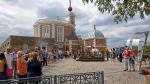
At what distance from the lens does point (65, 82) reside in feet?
44.1

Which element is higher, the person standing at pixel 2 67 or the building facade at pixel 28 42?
the building facade at pixel 28 42

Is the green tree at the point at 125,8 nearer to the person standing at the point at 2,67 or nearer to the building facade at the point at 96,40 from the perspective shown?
the person standing at the point at 2,67

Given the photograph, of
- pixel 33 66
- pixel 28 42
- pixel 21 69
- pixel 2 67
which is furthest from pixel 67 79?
pixel 28 42

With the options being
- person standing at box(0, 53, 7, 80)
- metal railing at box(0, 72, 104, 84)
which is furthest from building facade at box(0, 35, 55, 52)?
person standing at box(0, 53, 7, 80)

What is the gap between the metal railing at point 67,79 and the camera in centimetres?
1221

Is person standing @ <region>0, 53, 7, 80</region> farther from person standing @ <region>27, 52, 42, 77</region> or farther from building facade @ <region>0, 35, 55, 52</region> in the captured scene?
building facade @ <region>0, 35, 55, 52</region>

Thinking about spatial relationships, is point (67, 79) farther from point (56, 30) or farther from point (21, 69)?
point (56, 30)

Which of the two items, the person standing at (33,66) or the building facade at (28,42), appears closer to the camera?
the person standing at (33,66)

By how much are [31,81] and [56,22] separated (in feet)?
353

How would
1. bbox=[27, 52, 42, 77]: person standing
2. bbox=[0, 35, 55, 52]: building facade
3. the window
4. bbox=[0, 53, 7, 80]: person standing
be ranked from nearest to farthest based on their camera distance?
bbox=[0, 53, 7, 80]: person standing
bbox=[27, 52, 42, 77]: person standing
bbox=[0, 35, 55, 52]: building facade
the window

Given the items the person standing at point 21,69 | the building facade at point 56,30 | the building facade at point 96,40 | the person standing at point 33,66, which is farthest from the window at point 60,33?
the person standing at point 33,66

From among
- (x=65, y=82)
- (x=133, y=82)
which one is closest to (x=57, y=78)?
(x=65, y=82)

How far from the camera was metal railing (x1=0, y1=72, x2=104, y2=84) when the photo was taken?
1221 cm

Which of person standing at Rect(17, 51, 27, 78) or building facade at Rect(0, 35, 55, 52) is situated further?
building facade at Rect(0, 35, 55, 52)
